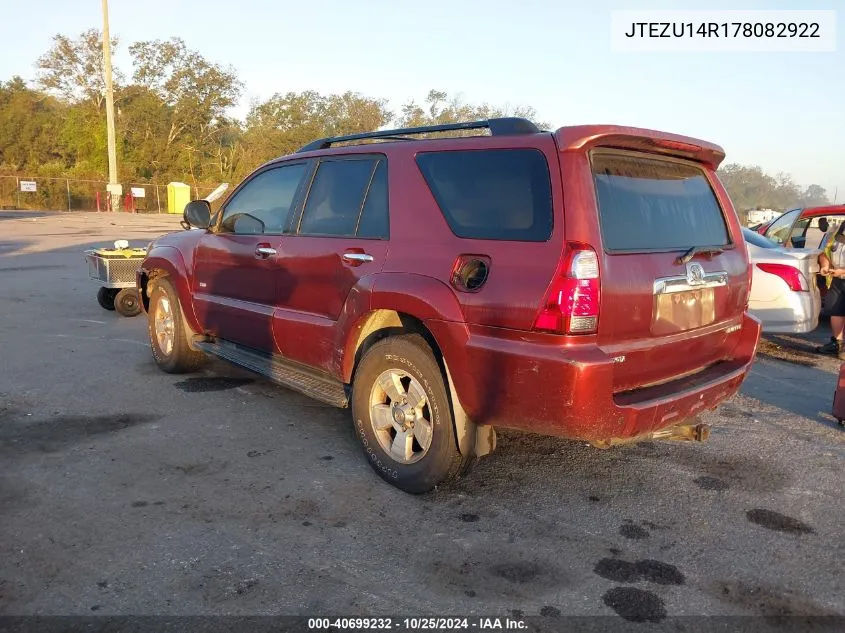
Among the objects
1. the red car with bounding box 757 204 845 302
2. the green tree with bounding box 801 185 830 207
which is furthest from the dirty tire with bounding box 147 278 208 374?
the green tree with bounding box 801 185 830 207

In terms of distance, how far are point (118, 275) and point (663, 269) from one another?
23.7ft

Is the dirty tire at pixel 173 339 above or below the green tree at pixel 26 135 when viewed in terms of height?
below

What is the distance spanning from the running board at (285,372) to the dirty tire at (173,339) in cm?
38

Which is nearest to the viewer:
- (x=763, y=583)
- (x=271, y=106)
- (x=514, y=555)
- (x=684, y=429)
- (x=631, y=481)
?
(x=763, y=583)

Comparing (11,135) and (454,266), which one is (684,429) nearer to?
(454,266)

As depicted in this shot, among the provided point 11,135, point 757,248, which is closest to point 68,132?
point 11,135

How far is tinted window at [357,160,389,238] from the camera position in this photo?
13.0ft

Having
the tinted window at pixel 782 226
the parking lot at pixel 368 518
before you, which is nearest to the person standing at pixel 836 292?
the tinted window at pixel 782 226

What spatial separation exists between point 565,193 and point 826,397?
4.29 meters

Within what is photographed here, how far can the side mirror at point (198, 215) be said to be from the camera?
5461 millimetres

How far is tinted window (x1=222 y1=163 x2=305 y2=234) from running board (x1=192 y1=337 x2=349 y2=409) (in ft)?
3.01

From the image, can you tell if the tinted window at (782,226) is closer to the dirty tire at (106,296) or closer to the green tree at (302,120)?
the dirty tire at (106,296)

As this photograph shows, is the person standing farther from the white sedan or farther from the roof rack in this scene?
the roof rack

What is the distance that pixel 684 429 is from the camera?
3.67m
